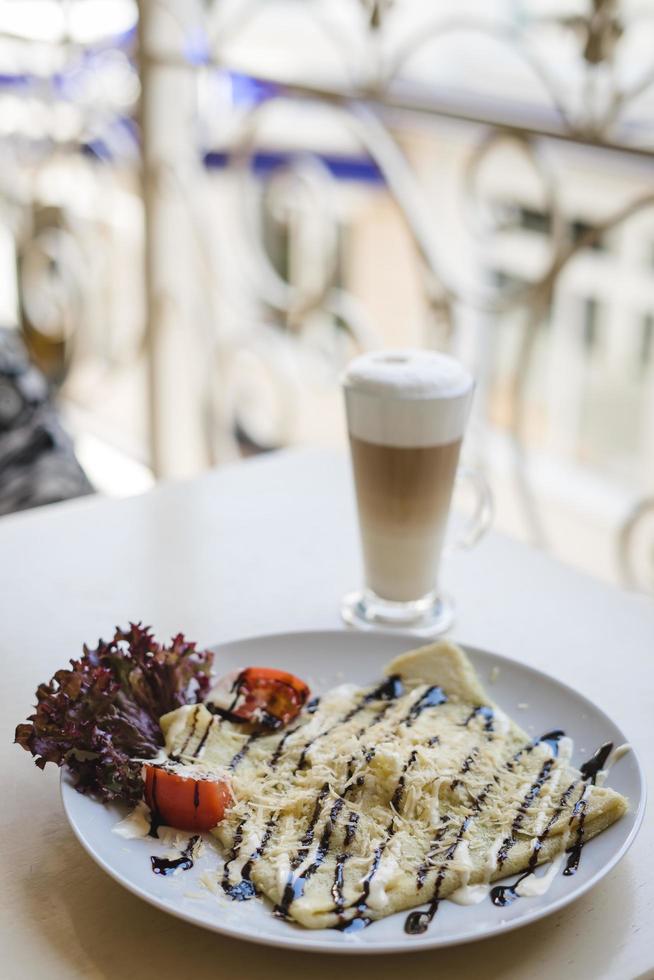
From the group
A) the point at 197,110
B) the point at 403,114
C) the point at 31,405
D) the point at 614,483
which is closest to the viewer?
the point at 31,405

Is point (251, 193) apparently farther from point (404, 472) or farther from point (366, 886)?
point (366, 886)

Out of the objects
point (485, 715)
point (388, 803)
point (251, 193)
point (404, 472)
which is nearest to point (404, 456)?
point (404, 472)

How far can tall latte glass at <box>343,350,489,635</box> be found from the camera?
1.07 m

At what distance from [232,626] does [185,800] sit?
1.23 ft

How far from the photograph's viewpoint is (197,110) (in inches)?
106

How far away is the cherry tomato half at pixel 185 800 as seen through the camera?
0.75 m

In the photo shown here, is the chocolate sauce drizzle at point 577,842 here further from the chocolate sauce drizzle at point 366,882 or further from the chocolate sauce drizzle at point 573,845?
the chocolate sauce drizzle at point 366,882

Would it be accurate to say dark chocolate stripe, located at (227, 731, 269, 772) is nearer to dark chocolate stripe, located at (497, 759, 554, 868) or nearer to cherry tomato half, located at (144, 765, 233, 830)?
cherry tomato half, located at (144, 765, 233, 830)

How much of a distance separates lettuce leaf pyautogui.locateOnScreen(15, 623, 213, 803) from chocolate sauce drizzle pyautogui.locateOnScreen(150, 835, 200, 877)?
57 millimetres

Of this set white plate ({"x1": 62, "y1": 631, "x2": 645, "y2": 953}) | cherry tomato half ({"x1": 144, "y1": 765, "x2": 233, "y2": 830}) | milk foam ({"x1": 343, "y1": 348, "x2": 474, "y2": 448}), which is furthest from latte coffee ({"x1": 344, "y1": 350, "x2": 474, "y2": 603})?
cherry tomato half ({"x1": 144, "y1": 765, "x2": 233, "y2": 830})

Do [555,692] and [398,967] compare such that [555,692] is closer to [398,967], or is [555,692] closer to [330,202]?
[398,967]

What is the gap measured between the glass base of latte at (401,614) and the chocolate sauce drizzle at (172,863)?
42 cm

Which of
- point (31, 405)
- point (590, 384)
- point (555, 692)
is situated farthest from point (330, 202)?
point (590, 384)

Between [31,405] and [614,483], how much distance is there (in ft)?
15.8
